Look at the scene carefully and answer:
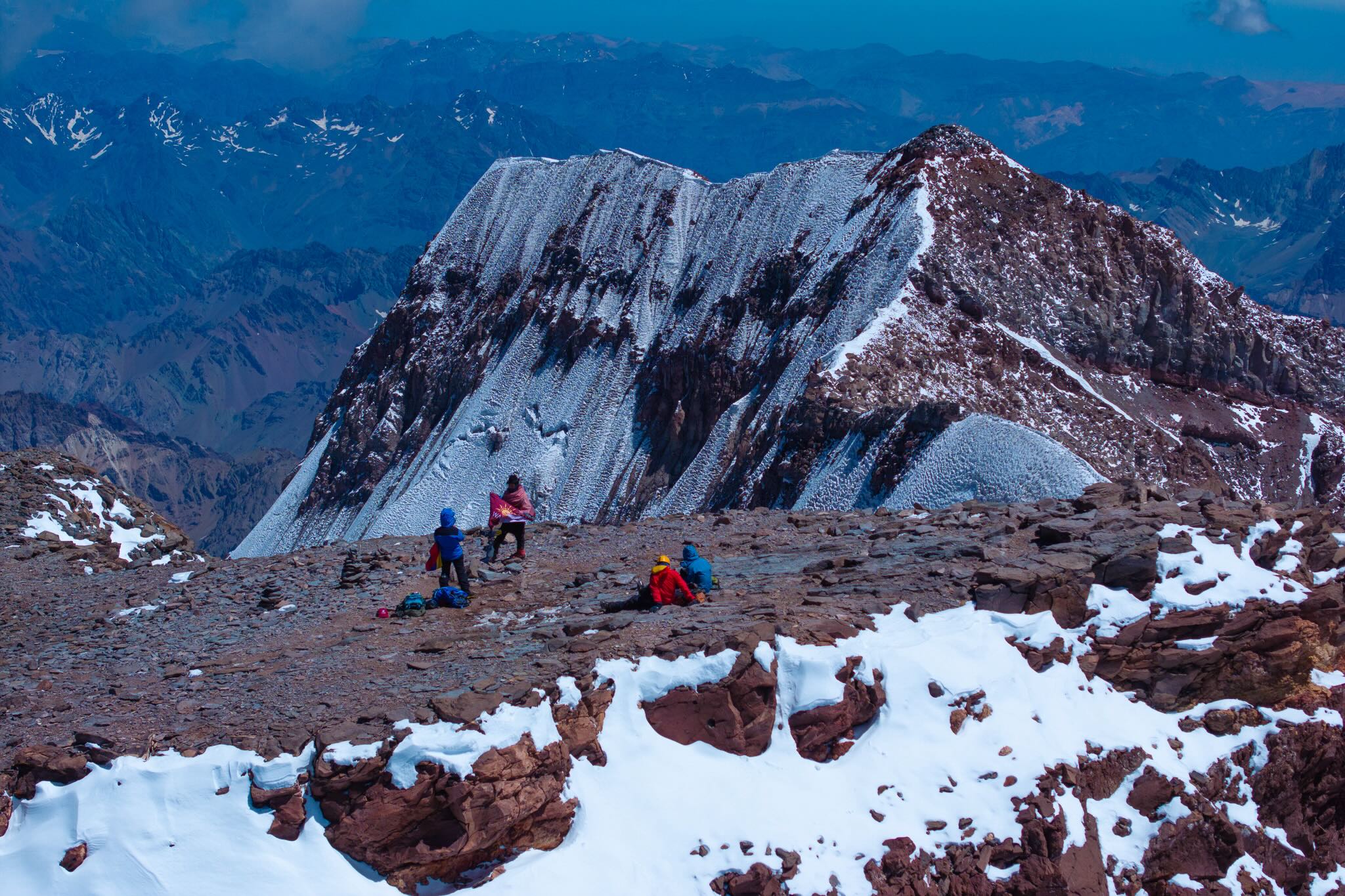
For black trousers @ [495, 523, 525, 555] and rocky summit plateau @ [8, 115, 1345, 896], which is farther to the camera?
black trousers @ [495, 523, 525, 555]

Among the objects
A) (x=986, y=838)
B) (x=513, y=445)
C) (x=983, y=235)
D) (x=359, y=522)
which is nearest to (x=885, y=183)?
(x=983, y=235)

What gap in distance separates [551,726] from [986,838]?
5.59m

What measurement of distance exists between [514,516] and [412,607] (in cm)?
365

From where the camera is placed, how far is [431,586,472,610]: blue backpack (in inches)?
721

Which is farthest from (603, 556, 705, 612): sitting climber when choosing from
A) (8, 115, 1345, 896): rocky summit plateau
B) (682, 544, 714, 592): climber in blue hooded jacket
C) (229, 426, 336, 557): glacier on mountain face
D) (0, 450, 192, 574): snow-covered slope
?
(229, 426, 336, 557): glacier on mountain face

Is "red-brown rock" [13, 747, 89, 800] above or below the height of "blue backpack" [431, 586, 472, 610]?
above

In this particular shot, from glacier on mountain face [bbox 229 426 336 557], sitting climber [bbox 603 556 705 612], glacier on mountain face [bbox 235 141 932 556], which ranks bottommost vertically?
glacier on mountain face [bbox 229 426 336 557]

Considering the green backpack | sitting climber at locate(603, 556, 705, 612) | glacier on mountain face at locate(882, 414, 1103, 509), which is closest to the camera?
sitting climber at locate(603, 556, 705, 612)

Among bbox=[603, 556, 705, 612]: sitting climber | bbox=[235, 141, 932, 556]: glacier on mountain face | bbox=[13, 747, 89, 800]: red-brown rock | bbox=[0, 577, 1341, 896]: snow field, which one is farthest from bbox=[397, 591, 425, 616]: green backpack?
bbox=[235, 141, 932, 556]: glacier on mountain face

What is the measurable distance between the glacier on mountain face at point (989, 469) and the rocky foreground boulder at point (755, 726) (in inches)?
514

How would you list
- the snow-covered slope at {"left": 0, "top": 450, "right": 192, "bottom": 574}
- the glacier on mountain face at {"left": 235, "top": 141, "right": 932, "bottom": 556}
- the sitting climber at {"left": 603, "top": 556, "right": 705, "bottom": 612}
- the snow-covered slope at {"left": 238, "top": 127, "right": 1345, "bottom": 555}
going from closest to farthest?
the sitting climber at {"left": 603, "top": 556, "right": 705, "bottom": 612} < the snow-covered slope at {"left": 0, "top": 450, "right": 192, "bottom": 574} < the snow-covered slope at {"left": 238, "top": 127, "right": 1345, "bottom": 555} < the glacier on mountain face at {"left": 235, "top": 141, "right": 932, "bottom": 556}

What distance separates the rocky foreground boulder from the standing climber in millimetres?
958

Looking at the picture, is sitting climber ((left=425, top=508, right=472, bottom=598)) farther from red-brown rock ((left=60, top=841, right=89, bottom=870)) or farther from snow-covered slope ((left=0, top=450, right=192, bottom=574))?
snow-covered slope ((left=0, top=450, right=192, bottom=574))

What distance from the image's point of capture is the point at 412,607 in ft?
60.0
